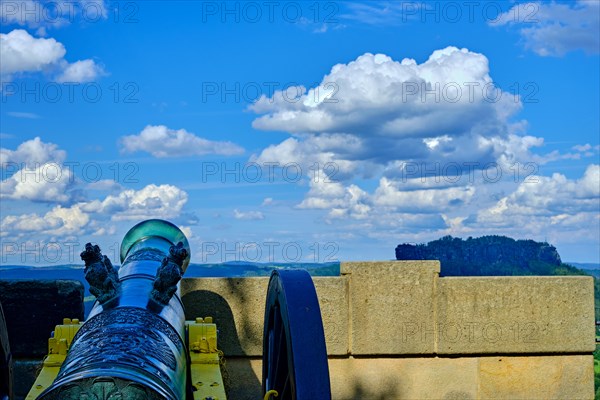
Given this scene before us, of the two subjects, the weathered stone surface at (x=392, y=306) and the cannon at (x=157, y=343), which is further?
the weathered stone surface at (x=392, y=306)

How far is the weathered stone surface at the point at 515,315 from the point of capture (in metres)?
7.28

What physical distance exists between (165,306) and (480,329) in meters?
3.22

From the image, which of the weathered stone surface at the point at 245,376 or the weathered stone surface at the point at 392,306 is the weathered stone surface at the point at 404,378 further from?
the weathered stone surface at the point at 245,376

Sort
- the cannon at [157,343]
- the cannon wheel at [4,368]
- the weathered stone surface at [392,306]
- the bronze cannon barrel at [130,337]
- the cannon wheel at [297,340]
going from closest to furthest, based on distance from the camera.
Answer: the bronze cannon barrel at [130,337] < the cannon at [157,343] < the cannon wheel at [297,340] < the cannon wheel at [4,368] < the weathered stone surface at [392,306]

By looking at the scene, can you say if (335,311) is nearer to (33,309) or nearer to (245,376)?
(245,376)

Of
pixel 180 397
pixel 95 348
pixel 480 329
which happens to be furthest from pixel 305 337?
pixel 480 329

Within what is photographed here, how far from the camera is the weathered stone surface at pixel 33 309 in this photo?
23.0 ft

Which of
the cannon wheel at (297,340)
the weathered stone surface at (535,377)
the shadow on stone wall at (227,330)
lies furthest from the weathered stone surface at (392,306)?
the cannon wheel at (297,340)

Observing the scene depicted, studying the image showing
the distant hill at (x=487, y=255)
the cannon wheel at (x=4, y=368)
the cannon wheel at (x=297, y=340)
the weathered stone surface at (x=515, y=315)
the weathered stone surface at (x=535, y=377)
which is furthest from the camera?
the distant hill at (x=487, y=255)

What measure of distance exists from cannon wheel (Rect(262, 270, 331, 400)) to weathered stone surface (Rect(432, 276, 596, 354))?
8.00 ft

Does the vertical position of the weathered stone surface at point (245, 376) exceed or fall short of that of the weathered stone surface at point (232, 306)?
it falls short

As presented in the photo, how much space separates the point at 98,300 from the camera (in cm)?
490

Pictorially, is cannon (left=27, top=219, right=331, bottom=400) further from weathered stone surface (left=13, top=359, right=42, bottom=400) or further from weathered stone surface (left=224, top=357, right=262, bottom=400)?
weathered stone surface (left=13, top=359, right=42, bottom=400)

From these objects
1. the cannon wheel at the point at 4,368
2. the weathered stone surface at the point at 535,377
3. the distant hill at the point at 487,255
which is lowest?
the weathered stone surface at the point at 535,377
